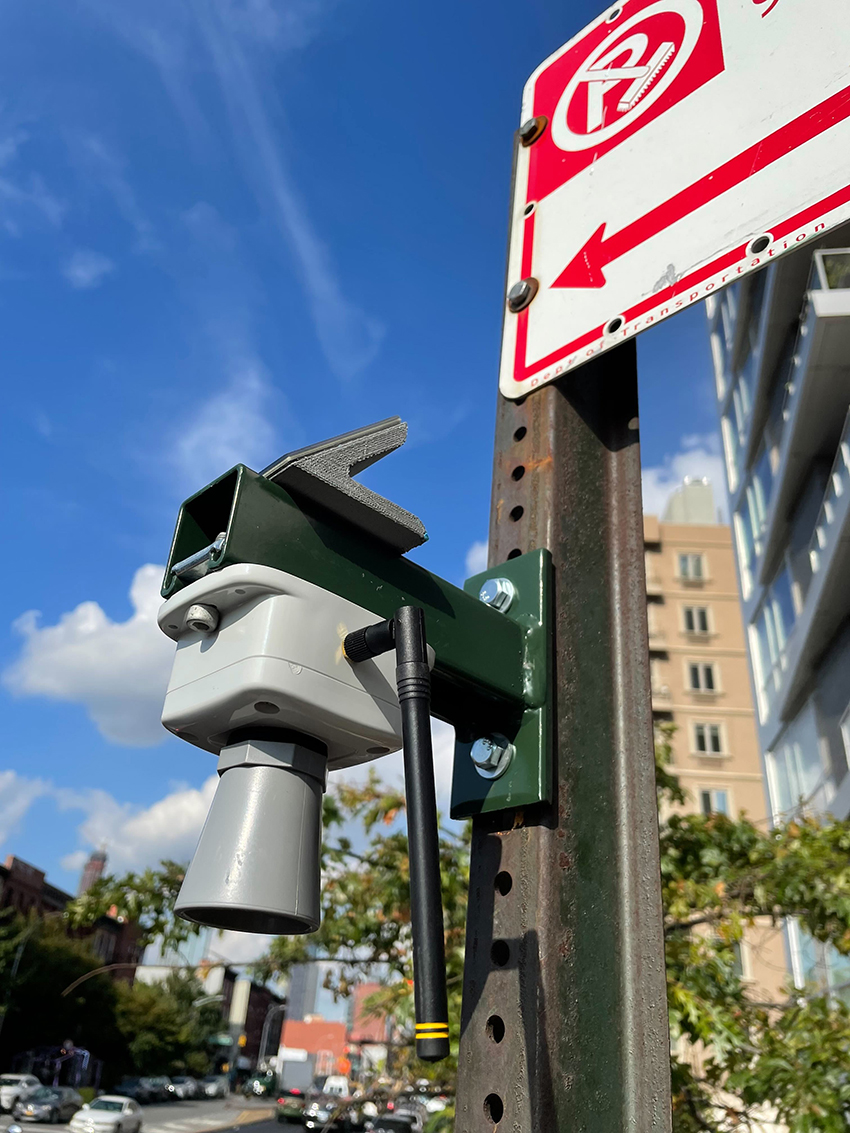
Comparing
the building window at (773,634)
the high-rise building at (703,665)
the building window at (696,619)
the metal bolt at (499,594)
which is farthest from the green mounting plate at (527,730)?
the building window at (696,619)

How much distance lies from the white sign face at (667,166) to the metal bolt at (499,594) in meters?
0.43

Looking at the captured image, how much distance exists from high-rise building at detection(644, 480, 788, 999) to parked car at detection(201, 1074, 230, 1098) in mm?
40246

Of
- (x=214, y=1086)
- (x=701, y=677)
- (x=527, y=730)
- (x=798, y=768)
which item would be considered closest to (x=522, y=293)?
(x=527, y=730)

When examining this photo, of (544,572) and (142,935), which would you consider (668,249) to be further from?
(142,935)

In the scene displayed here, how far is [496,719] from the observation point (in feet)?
5.12

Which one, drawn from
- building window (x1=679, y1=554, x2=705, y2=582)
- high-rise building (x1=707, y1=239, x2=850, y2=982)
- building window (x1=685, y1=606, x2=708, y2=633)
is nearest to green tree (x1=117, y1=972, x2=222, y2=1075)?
building window (x1=685, y1=606, x2=708, y2=633)

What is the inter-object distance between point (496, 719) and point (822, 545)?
1510 cm

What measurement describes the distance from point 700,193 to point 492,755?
1.08 metres

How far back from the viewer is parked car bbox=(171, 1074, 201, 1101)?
50375 millimetres

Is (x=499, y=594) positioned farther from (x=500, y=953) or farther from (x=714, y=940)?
(x=714, y=940)

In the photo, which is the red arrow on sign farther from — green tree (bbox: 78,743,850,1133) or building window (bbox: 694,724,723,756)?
building window (bbox: 694,724,723,756)

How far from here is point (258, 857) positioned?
3.84ft

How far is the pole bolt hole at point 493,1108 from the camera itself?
1271mm

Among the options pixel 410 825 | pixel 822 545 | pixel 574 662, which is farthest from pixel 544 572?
pixel 822 545
